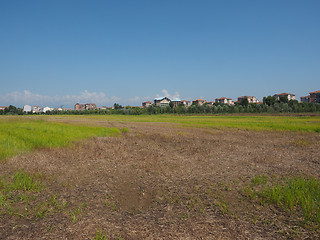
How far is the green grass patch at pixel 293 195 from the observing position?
812 cm

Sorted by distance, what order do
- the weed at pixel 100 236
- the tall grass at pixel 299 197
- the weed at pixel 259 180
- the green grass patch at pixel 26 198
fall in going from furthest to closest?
1. the weed at pixel 259 180
2. the green grass patch at pixel 26 198
3. the tall grass at pixel 299 197
4. the weed at pixel 100 236

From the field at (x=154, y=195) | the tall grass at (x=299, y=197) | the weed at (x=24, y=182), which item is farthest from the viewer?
the weed at (x=24, y=182)

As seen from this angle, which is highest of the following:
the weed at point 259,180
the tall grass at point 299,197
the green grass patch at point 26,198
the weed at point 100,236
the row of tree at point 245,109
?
the row of tree at point 245,109

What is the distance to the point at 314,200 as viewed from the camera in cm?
904

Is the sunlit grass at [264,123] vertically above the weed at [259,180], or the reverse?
the sunlit grass at [264,123]

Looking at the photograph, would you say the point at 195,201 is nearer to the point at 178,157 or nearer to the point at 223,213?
the point at 223,213

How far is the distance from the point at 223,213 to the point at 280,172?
25.4ft

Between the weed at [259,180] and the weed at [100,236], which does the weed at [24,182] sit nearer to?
the weed at [100,236]

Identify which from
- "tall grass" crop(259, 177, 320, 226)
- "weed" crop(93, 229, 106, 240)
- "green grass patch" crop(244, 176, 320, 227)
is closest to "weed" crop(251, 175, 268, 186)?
"green grass patch" crop(244, 176, 320, 227)

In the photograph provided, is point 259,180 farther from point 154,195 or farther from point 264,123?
point 264,123

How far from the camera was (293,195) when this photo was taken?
30.9ft

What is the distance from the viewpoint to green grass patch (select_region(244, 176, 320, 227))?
8117 mm

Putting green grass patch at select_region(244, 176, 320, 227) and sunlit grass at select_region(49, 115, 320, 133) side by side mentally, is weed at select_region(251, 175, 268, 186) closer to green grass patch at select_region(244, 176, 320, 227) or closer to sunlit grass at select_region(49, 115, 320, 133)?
green grass patch at select_region(244, 176, 320, 227)

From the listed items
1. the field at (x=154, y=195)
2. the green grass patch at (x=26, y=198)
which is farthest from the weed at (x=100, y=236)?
the green grass patch at (x=26, y=198)
